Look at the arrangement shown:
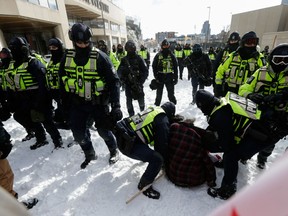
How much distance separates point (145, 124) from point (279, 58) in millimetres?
1906

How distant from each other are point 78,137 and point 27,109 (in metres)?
1.30

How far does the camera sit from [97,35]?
3089cm

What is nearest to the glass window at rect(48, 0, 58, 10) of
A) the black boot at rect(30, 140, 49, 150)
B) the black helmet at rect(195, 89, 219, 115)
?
the black boot at rect(30, 140, 49, 150)

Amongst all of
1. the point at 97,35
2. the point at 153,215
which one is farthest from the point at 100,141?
the point at 97,35

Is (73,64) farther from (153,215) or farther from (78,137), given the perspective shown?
(153,215)

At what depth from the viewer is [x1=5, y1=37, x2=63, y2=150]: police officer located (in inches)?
121

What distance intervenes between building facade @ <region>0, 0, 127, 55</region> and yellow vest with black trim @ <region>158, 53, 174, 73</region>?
510 inches

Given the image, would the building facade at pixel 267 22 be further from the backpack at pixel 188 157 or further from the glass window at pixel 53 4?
the backpack at pixel 188 157

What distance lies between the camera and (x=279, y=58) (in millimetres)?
2371

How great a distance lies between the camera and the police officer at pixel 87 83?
8.36 ft

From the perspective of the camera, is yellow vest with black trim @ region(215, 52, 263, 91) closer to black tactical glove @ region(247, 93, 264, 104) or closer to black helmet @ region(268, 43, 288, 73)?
black helmet @ region(268, 43, 288, 73)

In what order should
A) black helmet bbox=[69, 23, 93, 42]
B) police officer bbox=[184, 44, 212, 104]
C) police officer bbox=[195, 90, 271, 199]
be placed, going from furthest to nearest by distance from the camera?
police officer bbox=[184, 44, 212, 104] → black helmet bbox=[69, 23, 93, 42] → police officer bbox=[195, 90, 271, 199]

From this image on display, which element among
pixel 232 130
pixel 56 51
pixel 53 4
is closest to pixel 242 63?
pixel 232 130

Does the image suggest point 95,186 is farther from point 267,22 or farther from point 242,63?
point 267,22
